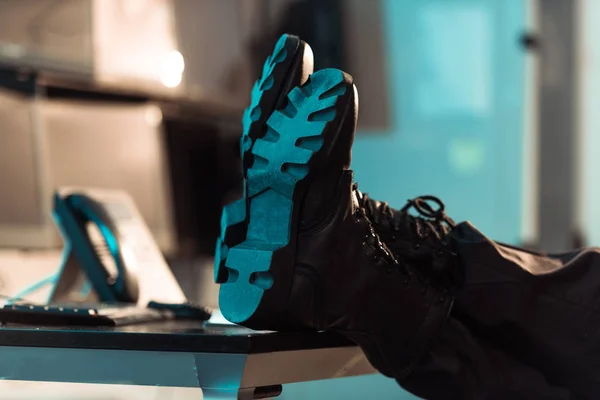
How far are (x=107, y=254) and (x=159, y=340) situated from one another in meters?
0.55

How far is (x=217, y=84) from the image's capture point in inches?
74.9

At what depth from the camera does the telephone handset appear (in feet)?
3.46

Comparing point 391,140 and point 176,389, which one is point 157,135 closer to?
point 391,140

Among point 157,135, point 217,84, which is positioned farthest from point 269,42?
point 157,135

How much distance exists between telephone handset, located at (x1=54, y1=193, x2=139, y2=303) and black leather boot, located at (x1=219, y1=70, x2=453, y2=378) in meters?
0.45

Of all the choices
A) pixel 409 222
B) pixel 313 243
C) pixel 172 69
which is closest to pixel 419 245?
Result: pixel 409 222

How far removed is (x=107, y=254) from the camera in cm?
111

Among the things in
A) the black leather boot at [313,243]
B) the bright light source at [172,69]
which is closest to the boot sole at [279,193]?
the black leather boot at [313,243]

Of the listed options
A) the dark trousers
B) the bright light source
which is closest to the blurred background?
the bright light source

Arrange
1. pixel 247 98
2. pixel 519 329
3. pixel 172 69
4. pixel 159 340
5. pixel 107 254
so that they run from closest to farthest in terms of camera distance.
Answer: pixel 159 340
pixel 519 329
pixel 107 254
pixel 172 69
pixel 247 98

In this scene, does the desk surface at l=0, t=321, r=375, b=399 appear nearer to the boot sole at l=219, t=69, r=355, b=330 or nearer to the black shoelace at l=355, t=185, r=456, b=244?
the boot sole at l=219, t=69, r=355, b=330

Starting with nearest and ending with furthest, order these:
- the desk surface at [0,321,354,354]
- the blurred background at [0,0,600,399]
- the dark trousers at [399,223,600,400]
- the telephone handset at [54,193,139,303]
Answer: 1. the desk surface at [0,321,354,354]
2. the dark trousers at [399,223,600,400]
3. the telephone handset at [54,193,139,303]
4. the blurred background at [0,0,600,399]

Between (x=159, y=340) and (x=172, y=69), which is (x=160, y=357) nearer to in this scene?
(x=159, y=340)

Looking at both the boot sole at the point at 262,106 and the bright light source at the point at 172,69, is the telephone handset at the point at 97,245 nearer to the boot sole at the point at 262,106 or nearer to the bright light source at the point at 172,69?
the boot sole at the point at 262,106
